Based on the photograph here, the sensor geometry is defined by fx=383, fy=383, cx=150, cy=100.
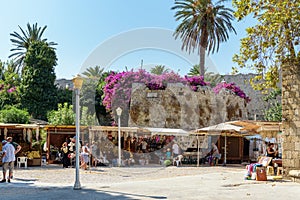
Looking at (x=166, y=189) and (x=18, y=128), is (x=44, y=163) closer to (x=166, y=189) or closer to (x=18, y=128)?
(x=18, y=128)

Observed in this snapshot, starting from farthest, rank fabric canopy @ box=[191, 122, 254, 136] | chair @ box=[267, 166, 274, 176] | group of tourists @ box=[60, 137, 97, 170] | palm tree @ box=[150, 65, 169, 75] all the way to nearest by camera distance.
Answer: palm tree @ box=[150, 65, 169, 75], fabric canopy @ box=[191, 122, 254, 136], group of tourists @ box=[60, 137, 97, 170], chair @ box=[267, 166, 274, 176]

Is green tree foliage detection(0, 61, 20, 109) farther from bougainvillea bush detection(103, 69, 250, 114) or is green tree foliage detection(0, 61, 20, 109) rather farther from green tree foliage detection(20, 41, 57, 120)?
bougainvillea bush detection(103, 69, 250, 114)

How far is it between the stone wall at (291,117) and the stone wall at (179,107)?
1688cm

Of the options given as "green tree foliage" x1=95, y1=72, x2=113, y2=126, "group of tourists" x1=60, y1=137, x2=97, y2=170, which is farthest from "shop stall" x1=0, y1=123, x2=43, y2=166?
"green tree foliage" x1=95, y1=72, x2=113, y2=126

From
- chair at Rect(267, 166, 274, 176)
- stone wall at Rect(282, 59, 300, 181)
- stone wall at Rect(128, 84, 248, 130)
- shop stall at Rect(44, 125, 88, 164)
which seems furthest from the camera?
stone wall at Rect(128, 84, 248, 130)

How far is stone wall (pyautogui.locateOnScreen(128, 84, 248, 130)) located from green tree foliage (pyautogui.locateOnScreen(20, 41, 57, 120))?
12.5 meters

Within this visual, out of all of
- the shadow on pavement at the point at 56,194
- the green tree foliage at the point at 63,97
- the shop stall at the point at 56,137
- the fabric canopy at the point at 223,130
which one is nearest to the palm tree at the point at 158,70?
the fabric canopy at the point at 223,130

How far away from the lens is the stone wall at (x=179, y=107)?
2928cm

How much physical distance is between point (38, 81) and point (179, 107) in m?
15.3

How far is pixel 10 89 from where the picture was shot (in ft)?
130

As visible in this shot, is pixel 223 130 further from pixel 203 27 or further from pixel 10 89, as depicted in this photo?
pixel 10 89

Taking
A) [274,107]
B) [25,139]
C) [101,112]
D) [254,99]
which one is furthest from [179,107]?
[25,139]

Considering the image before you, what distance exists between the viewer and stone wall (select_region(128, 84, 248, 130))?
29.3 metres

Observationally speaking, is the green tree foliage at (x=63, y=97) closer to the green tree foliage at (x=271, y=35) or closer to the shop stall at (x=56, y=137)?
the shop stall at (x=56, y=137)
